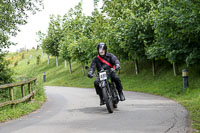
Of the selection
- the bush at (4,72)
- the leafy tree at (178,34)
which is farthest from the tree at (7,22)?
the leafy tree at (178,34)

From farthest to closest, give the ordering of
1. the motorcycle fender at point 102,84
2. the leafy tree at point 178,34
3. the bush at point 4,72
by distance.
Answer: the leafy tree at point 178,34
the bush at point 4,72
the motorcycle fender at point 102,84

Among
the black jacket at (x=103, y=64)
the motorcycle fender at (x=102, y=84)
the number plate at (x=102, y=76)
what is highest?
the black jacket at (x=103, y=64)

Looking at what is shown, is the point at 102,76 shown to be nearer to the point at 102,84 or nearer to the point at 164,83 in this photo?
the point at 102,84

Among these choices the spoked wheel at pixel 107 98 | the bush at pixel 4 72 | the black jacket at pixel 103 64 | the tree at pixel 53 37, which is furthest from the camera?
the tree at pixel 53 37

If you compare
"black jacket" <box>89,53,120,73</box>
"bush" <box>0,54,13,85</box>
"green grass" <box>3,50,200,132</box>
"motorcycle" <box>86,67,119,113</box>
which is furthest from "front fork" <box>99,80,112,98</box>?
"bush" <box>0,54,13,85</box>

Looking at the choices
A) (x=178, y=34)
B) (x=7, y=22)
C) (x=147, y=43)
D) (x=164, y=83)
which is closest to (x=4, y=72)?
(x=7, y=22)

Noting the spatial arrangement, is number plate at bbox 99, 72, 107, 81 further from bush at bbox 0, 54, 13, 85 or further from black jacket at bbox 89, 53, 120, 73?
bush at bbox 0, 54, 13, 85

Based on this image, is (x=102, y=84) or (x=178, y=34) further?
(x=178, y=34)

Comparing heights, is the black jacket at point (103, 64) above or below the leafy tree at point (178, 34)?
below

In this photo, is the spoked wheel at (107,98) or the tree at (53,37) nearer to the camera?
the spoked wheel at (107,98)

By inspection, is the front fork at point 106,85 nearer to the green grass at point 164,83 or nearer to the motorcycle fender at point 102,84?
the motorcycle fender at point 102,84

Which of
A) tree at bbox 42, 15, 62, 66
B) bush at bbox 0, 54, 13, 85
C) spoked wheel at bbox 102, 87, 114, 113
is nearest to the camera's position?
spoked wheel at bbox 102, 87, 114, 113

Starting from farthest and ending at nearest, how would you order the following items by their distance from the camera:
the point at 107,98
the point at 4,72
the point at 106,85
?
the point at 4,72, the point at 106,85, the point at 107,98

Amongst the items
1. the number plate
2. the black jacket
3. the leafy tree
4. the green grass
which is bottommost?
the green grass
